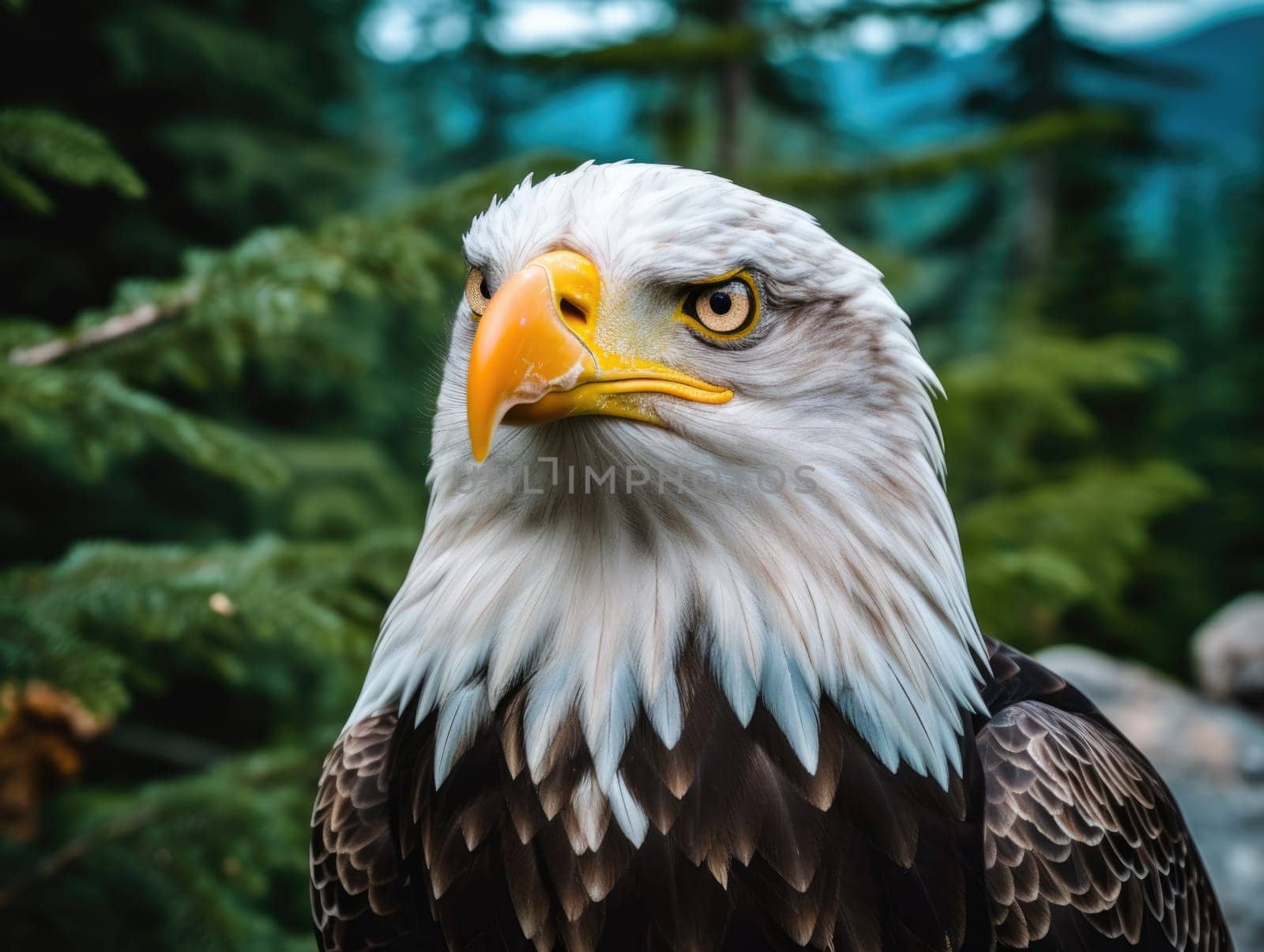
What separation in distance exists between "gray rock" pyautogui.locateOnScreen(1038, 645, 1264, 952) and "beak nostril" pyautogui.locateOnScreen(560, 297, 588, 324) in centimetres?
463

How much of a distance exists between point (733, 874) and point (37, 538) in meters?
7.51

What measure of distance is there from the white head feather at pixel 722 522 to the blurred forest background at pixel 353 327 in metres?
0.54

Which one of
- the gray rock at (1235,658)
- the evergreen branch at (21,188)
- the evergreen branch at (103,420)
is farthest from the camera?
the gray rock at (1235,658)

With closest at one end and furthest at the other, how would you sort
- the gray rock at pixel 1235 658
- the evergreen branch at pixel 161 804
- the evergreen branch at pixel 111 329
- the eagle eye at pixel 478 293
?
1. the eagle eye at pixel 478 293
2. the evergreen branch at pixel 111 329
3. the evergreen branch at pixel 161 804
4. the gray rock at pixel 1235 658

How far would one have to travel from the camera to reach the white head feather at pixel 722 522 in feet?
5.39

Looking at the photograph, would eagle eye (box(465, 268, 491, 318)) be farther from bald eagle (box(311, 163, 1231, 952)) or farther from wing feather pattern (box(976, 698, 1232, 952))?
wing feather pattern (box(976, 698, 1232, 952))

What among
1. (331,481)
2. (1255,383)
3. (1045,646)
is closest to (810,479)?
(331,481)

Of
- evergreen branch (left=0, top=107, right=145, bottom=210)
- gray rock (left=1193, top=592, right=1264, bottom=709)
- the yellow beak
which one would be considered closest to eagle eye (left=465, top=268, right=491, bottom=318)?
the yellow beak

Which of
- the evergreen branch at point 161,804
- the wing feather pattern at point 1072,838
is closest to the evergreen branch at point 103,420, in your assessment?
the evergreen branch at point 161,804

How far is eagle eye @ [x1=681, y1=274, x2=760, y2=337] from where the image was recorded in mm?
1657

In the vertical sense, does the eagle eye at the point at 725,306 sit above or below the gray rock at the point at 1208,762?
above

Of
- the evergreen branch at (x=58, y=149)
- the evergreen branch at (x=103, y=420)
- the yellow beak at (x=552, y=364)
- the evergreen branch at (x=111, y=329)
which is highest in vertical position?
the evergreen branch at (x=58, y=149)

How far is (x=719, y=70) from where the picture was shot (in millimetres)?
6582

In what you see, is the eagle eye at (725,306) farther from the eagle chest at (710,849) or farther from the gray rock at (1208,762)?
the gray rock at (1208,762)
